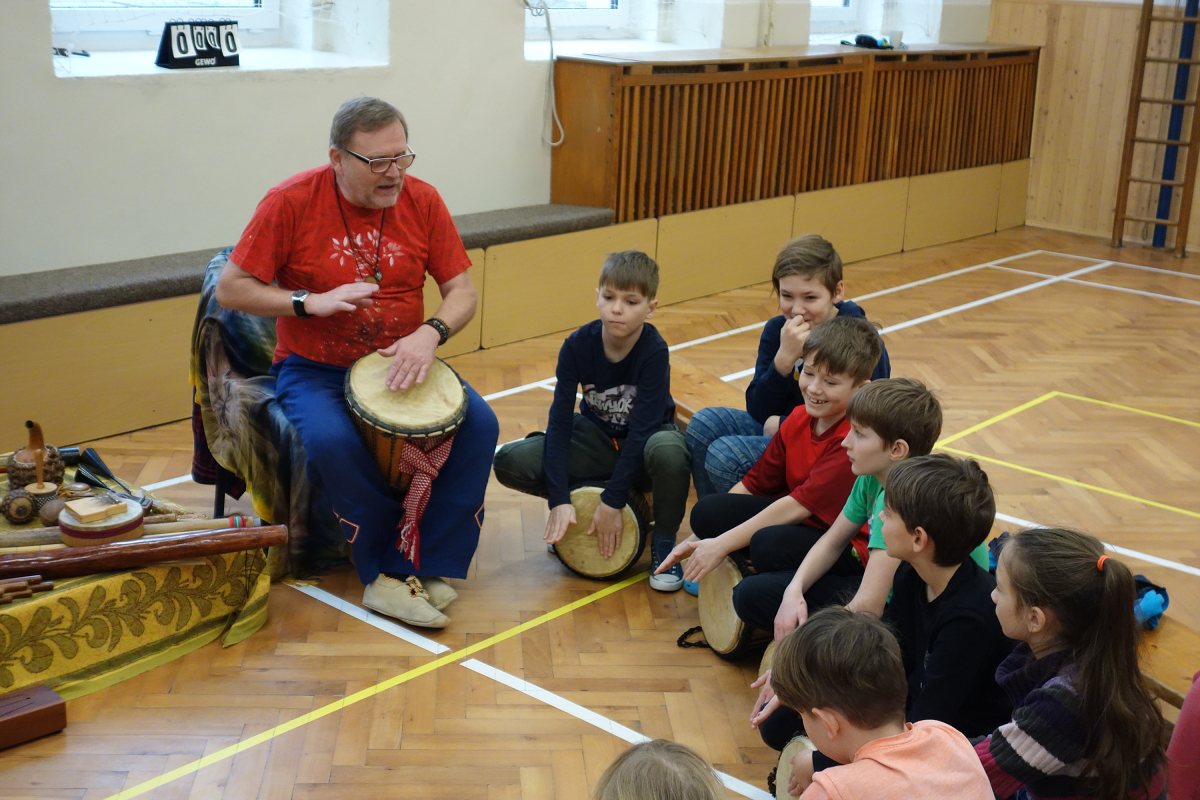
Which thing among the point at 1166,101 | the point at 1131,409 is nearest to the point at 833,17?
the point at 1166,101

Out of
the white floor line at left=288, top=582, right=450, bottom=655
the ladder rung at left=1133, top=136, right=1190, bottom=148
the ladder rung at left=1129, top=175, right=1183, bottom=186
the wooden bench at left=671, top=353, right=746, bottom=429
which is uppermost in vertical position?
the ladder rung at left=1133, top=136, right=1190, bottom=148

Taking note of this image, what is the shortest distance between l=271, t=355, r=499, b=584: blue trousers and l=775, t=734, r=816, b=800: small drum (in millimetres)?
1236

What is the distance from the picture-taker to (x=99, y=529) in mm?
3195

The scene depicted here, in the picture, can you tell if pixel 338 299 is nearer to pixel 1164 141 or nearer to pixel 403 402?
pixel 403 402

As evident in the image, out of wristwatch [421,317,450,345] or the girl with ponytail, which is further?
wristwatch [421,317,450,345]

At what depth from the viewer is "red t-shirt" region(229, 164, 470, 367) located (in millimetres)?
3605

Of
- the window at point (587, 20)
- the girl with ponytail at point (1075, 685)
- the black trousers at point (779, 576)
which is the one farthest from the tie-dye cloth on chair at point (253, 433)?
the window at point (587, 20)

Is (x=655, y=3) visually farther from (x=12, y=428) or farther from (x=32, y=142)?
(x=12, y=428)

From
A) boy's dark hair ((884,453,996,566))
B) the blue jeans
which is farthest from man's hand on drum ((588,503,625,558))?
boy's dark hair ((884,453,996,566))

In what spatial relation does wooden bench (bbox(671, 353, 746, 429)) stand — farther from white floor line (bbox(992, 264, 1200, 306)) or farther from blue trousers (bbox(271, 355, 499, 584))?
white floor line (bbox(992, 264, 1200, 306))

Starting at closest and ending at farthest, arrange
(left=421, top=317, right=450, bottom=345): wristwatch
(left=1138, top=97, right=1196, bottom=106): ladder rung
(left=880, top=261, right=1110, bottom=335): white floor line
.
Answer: (left=421, top=317, right=450, bottom=345): wristwatch < (left=880, top=261, right=1110, bottom=335): white floor line < (left=1138, top=97, right=1196, bottom=106): ladder rung

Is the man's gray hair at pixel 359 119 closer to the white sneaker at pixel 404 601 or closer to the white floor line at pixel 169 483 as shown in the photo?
the white sneaker at pixel 404 601

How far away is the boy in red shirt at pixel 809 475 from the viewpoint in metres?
3.14

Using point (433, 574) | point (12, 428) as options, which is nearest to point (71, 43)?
point (12, 428)
